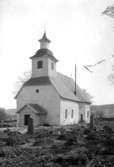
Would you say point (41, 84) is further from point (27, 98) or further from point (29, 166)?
point (29, 166)

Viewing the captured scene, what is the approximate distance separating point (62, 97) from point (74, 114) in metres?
6.53

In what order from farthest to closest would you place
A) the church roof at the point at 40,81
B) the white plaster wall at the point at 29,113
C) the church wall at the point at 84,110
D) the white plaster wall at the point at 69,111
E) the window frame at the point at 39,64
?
the church wall at the point at 84,110 < the window frame at the point at 39,64 < the church roof at the point at 40,81 < the white plaster wall at the point at 69,111 < the white plaster wall at the point at 29,113

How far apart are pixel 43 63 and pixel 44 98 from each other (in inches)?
222

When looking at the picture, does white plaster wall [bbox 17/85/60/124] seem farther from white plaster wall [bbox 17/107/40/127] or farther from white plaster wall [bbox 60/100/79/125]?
white plaster wall [bbox 17/107/40/127]

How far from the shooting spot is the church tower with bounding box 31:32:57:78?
31.4m

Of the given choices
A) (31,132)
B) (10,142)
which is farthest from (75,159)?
(31,132)

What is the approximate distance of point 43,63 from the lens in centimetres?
3162

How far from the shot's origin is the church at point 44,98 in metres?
28.9

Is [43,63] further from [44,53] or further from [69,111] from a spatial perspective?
[69,111]

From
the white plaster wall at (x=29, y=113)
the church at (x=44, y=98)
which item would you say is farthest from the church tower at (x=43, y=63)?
the white plaster wall at (x=29, y=113)

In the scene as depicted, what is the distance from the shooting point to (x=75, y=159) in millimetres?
7809

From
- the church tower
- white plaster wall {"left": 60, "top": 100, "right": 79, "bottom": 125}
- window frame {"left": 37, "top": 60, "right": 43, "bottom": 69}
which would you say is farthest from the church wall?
window frame {"left": 37, "top": 60, "right": 43, "bottom": 69}

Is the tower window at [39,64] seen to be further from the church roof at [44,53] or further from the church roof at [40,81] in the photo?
the church roof at [40,81]

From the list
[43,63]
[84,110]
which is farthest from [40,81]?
[84,110]
